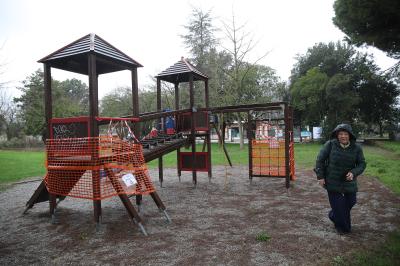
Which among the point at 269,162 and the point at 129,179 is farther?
the point at 269,162

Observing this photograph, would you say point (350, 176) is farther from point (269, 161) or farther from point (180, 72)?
point (180, 72)

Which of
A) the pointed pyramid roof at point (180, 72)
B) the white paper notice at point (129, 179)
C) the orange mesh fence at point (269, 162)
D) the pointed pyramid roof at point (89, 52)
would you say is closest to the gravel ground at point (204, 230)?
the white paper notice at point (129, 179)

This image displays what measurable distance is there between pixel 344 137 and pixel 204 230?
105 inches

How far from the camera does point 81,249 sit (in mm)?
4812

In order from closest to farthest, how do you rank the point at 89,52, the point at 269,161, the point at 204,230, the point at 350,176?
the point at 350,176 → the point at 204,230 → the point at 89,52 → the point at 269,161

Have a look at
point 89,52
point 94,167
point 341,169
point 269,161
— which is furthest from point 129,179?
point 269,161

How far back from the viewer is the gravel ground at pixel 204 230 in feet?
14.4

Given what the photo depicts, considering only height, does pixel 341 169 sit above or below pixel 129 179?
above

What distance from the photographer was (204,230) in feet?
18.2

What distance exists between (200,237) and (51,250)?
2.18m

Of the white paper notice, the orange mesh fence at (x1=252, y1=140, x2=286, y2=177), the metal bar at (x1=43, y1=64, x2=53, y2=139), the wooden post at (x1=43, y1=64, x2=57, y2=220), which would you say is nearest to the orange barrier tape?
the orange mesh fence at (x1=252, y1=140, x2=286, y2=177)

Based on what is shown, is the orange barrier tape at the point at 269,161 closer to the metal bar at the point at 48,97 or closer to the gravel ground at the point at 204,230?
the gravel ground at the point at 204,230

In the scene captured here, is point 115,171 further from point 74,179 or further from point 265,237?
point 265,237

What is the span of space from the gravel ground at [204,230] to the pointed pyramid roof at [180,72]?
142 inches
